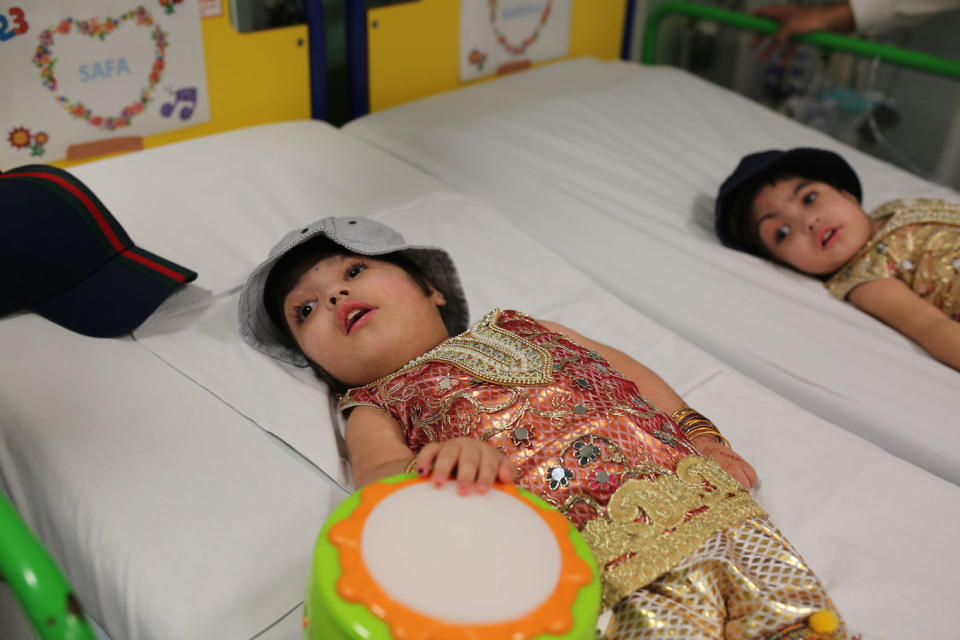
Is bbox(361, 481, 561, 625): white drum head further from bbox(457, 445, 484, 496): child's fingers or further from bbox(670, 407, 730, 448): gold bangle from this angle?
bbox(670, 407, 730, 448): gold bangle

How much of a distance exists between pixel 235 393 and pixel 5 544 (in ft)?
1.74

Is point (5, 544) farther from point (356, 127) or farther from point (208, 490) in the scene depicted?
point (356, 127)

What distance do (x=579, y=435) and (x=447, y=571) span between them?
1.25 feet

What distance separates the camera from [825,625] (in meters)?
0.83

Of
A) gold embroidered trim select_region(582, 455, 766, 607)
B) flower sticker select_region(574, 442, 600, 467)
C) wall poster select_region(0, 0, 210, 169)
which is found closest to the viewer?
gold embroidered trim select_region(582, 455, 766, 607)

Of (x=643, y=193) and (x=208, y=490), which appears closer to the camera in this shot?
(x=208, y=490)

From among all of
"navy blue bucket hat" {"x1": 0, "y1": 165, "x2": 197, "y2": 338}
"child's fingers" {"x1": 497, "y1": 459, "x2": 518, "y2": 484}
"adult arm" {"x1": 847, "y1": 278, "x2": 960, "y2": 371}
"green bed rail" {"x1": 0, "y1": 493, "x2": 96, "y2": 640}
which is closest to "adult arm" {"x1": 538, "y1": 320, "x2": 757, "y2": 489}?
"child's fingers" {"x1": 497, "y1": 459, "x2": 518, "y2": 484}

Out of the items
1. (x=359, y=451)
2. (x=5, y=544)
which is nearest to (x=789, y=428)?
(x=359, y=451)

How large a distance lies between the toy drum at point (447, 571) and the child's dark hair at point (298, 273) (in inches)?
20.1

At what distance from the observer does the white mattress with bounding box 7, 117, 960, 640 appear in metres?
0.92

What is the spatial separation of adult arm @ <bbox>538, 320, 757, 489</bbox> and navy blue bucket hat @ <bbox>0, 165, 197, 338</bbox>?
69cm

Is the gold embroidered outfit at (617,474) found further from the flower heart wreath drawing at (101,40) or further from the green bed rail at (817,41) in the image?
the green bed rail at (817,41)

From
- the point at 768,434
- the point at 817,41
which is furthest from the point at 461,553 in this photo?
the point at 817,41

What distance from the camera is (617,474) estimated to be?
1.00 m
